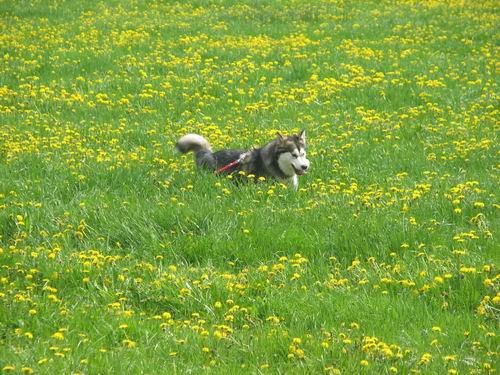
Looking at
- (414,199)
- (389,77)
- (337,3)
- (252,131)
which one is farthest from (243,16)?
(414,199)

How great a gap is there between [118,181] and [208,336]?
4.09 meters

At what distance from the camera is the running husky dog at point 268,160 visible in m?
9.59

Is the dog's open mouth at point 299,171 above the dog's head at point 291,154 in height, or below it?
below

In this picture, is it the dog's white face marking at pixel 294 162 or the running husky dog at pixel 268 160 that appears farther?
the running husky dog at pixel 268 160

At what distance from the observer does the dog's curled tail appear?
10.3 metres

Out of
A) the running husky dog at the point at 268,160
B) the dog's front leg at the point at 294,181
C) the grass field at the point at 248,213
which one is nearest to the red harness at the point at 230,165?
the running husky dog at the point at 268,160

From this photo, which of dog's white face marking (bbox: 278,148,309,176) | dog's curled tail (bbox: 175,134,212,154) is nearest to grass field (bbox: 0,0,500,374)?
dog's curled tail (bbox: 175,134,212,154)

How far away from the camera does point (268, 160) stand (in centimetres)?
977

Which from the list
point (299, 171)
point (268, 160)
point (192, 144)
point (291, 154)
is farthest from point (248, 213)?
point (192, 144)

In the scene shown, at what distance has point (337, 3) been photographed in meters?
23.2

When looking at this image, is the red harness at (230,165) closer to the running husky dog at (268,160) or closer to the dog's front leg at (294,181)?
the running husky dog at (268,160)

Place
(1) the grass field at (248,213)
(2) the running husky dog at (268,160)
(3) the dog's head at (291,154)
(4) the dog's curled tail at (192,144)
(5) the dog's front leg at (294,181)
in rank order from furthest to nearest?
(4) the dog's curled tail at (192,144)
(2) the running husky dog at (268,160)
(3) the dog's head at (291,154)
(5) the dog's front leg at (294,181)
(1) the grass field at (248,213)

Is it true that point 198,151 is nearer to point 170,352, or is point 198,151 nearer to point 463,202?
point 463,202

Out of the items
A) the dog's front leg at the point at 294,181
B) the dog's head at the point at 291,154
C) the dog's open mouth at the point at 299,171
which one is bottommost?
the dog's front leg at the point at 294,181
